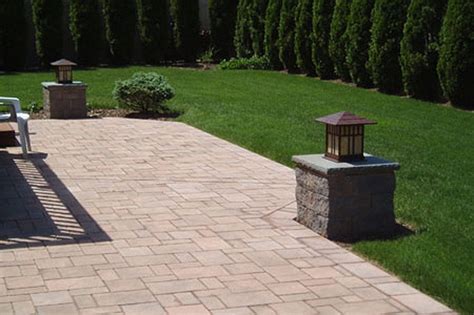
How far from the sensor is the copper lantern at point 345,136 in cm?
607

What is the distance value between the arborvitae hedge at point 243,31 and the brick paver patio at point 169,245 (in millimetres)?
13535

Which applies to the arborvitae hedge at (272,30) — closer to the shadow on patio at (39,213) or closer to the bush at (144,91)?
the bush at (144,91)

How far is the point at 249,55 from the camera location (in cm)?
2347

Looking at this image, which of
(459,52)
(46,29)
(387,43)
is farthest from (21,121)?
(46,29)

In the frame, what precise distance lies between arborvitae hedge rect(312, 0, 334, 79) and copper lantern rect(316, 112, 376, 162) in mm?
12938

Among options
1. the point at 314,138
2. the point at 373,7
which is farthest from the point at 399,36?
the point at 314,138

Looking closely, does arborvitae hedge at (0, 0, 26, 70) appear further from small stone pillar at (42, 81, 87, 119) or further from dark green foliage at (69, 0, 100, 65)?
small stone pillar at (42, 81, 87, 119)

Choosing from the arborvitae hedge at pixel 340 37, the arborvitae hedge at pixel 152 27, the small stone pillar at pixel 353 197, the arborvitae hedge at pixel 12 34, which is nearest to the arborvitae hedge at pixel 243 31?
the arborvitae hedge at pixel 152 27

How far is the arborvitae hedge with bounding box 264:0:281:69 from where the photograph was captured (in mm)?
21094

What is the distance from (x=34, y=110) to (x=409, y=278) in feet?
34.4

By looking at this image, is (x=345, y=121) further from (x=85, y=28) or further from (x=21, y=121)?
(x=85, y=28)

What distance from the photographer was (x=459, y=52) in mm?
14180

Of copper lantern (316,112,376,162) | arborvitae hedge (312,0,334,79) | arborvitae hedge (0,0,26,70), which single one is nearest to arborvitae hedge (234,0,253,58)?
arborvitae hedge (312,0,334,79)

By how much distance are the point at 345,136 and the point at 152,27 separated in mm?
18610
